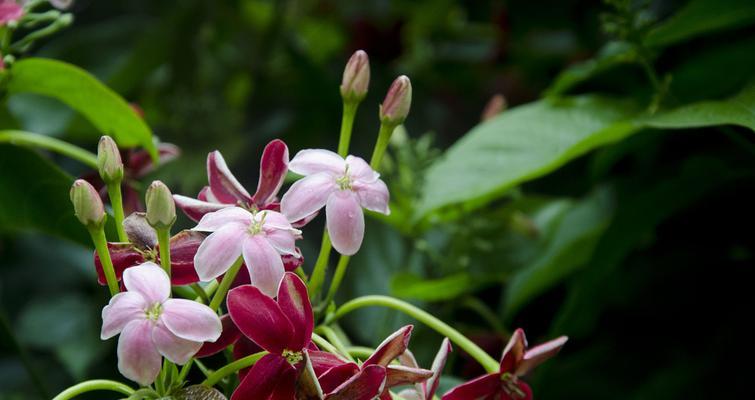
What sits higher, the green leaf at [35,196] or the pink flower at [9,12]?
the pink flower at [9,12]

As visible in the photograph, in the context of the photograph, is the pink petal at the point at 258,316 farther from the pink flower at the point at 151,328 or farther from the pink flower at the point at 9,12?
the pink flower at the point at 9,12

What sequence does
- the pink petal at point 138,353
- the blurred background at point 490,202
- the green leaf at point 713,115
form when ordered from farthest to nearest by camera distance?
the blurred background at point 490,202 < the green leaf at point 713,115 < the pink petal at point 138,353

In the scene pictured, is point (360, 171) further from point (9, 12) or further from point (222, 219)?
point (9, 12)

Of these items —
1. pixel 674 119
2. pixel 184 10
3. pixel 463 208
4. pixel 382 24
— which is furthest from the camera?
pixel 382 24

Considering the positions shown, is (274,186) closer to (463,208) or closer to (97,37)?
(463,208)

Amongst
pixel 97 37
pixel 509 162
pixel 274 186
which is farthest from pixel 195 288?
pixel 97 37

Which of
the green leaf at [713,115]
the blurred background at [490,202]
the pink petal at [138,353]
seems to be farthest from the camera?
the blurred background at [490,202]

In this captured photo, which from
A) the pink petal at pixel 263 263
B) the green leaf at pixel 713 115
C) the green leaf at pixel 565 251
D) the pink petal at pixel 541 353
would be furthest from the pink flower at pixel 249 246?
the green leaf at pixel 565 251
